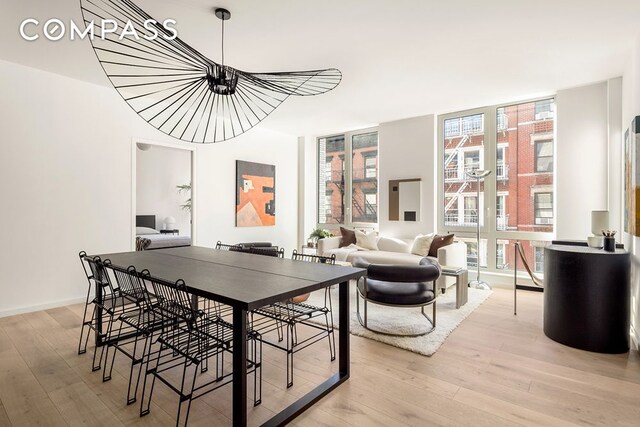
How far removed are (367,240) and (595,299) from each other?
134 inches

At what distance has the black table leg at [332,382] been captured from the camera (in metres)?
1.89

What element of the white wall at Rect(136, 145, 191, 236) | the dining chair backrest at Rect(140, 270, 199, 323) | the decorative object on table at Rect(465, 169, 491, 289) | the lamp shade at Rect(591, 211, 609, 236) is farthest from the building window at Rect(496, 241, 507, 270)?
the white wall at Rect(136, 145, 191, 236)

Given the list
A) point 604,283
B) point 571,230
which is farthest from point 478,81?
point 604,283

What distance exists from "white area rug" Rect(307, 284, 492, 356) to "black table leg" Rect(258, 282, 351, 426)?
73cm

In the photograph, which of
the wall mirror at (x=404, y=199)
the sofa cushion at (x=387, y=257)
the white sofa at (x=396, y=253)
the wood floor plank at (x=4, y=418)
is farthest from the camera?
the wall mirror at (x=404, y=199)

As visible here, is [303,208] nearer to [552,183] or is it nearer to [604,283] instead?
[552,183]

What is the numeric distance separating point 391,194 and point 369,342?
3.57m

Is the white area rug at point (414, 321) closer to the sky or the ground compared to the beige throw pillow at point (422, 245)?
closer to the ground

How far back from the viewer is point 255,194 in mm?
6316

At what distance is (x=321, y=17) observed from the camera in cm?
279

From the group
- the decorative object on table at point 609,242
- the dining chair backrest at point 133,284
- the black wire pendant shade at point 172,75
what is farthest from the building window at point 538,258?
the dining chair backrest at point 133,284

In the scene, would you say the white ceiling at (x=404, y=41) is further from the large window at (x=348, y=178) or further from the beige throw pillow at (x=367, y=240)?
the beige throw pillow at (x=367, y=240)

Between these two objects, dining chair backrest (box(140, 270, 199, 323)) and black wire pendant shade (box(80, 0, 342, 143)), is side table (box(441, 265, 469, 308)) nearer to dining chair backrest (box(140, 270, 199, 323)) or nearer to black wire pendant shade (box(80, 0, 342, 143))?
black wire pendant shade (box(80, 0, 342, 143))

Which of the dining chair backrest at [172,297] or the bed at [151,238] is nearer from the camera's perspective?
the dining chair backrest at [172,297]
